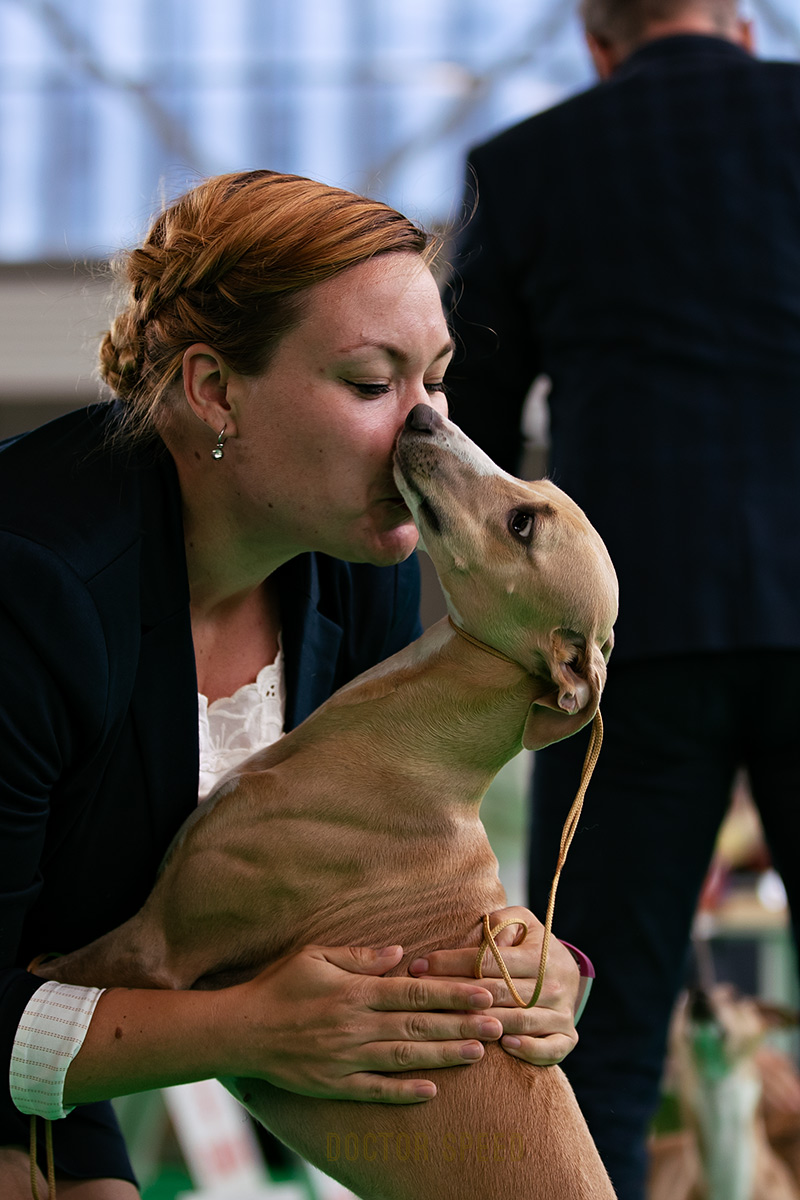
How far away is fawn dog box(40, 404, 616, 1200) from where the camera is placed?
113 cm

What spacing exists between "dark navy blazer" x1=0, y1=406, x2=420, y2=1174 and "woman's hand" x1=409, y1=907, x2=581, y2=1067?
0.35m

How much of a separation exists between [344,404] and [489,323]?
0.66 meters

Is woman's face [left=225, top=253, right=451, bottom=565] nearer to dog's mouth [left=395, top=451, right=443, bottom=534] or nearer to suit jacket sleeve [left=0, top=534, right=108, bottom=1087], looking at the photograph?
dog's mouth [left=395, top=451, right=443, bottom=534]

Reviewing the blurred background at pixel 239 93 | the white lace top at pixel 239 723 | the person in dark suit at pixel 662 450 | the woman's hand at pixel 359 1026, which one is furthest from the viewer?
the blurred background at pixel 239 93

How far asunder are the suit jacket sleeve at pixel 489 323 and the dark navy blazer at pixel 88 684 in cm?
50

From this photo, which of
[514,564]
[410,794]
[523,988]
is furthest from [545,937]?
[514,564]

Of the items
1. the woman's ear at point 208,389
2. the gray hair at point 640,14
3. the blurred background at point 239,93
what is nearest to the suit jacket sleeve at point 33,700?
the woman's ear at point 208,389

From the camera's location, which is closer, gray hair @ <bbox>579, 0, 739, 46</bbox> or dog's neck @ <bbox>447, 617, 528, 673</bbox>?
dog's neck @ <bbox>447, 617, 528, 673</bbox>

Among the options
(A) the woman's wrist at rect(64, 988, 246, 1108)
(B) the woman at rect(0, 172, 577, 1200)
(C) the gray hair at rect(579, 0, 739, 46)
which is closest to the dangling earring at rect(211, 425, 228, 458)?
(B) the woman at rect(0, 172, 577, 1200)

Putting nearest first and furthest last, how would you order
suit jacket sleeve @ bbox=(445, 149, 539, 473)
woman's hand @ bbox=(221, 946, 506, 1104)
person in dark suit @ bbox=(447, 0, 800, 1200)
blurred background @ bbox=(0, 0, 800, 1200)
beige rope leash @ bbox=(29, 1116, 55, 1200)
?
1. woman's hand @ bbox=(221, 946, 506, 1104)
2. beige rope leash @ bbox=(29, 1116, 55, 1200)
3. person in dark suit @ bbox=(447, 0, 800, 1200)
4. suit jacket sleeve @ bbox=(445, 149, 539, 473)
5. blurred background @ bbox=(0, 0, 800, 1200)

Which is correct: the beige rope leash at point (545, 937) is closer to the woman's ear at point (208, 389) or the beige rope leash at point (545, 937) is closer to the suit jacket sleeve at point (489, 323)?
the woman's ear at point (208, 389)

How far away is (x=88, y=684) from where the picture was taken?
1146 millimetres

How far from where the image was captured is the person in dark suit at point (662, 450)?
60.2 inches

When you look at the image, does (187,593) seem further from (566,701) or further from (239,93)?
(239,93)
